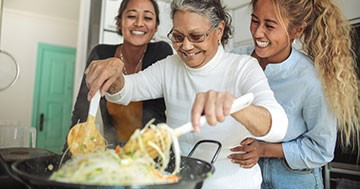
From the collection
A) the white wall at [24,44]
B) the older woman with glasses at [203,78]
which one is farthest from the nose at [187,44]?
the white wall at [24,44]

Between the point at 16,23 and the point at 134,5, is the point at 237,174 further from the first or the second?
the point at 16,23

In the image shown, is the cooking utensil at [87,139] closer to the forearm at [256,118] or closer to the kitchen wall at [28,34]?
the forearm at [256,118]

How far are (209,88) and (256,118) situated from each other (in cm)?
27

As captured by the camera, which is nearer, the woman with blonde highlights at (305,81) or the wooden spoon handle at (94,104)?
the wooden spoon handle at (94,104)

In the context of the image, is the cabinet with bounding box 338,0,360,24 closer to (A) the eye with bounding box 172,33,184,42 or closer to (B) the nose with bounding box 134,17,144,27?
(B) the nose with bounding box 134,17,144,27

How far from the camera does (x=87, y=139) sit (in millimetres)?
744

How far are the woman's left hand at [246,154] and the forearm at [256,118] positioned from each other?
0.22 m

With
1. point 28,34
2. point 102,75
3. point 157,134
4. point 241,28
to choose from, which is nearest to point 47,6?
point 28,34

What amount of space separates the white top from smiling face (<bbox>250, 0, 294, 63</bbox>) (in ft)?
0.44

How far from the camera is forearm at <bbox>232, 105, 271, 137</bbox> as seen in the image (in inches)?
24.6

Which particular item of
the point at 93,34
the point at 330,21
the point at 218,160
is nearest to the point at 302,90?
the point at 330,21

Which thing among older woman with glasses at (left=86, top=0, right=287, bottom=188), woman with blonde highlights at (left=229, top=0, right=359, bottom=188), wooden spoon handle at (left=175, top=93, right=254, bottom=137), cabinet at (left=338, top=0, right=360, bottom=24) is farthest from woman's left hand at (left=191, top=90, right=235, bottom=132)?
cabinet at (left=338, top=0, right=360, bottom=24)

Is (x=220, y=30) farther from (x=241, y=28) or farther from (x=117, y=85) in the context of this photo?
(x=241, y=28)

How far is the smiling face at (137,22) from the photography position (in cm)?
128
